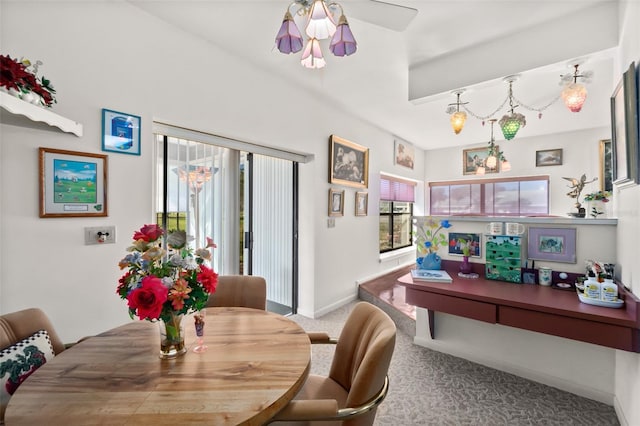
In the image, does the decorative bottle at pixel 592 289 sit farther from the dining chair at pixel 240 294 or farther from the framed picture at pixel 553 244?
the dining chair at pixel 240 294

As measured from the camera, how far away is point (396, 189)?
5637 mm

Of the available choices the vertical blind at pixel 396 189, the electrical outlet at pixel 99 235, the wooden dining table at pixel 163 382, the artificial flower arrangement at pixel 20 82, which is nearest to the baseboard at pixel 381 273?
the vertical blind at pixel 396 189

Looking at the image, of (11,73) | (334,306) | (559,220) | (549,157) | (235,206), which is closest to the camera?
A: (11,73)

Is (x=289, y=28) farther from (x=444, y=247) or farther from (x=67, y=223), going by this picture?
(x=444, y=247)

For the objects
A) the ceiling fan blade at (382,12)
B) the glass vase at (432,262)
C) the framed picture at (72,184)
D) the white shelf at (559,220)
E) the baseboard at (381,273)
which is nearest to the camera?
the ceiling fan blade at (382,12)

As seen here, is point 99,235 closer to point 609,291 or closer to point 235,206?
point 235,206

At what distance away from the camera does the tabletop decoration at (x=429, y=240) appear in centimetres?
277

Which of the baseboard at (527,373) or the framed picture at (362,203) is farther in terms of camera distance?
the framed picture at (362,203)

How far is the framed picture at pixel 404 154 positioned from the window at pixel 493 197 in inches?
43.1

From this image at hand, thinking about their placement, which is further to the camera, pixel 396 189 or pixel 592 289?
pixel 396 189

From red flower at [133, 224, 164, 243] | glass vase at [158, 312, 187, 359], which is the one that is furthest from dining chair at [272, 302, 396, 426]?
red flower at [133, 224, 164, 243]

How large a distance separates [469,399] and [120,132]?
310 centimetres

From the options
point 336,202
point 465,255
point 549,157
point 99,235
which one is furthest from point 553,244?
point 549,157

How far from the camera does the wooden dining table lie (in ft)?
2.70
